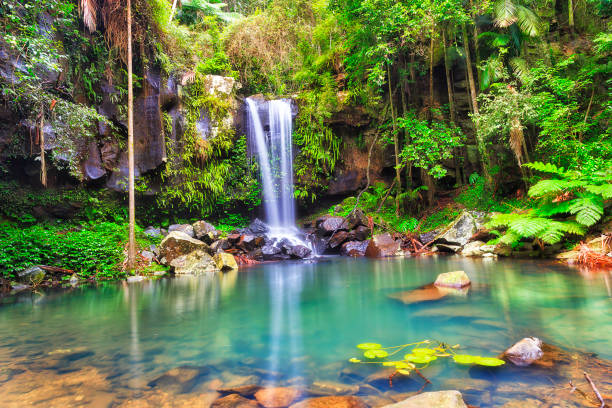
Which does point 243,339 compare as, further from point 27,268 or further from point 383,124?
point 383,124

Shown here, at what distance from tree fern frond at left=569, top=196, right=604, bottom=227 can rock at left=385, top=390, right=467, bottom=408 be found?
6.82 meters

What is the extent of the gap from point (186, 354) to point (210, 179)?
37.9ft

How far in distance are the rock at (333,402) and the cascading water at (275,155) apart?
12.7 meters

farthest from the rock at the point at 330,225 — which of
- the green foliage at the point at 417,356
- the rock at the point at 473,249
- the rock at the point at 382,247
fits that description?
the green foliage at the point at 417,356

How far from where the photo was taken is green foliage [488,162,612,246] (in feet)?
20.7

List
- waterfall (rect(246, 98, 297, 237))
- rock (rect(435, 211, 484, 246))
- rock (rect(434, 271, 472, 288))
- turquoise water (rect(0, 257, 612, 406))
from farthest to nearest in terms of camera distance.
Answer: waterfall (rect(246, 98, 297, 237)), rock (rect(435, 211, 484, 246)), rock (rect(434, 271, 472, 288)), turquoise water (rect(0, 257, 612, 406))

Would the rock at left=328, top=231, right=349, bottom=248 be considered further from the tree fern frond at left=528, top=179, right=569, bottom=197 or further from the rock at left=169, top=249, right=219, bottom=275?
the tree fern frond at left=528, top=179, right=569, bottom=197

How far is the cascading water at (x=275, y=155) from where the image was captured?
47.7ft

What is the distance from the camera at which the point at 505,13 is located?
1020 centimetres

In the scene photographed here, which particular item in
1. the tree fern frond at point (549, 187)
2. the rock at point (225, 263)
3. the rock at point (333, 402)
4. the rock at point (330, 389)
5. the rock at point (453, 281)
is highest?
the tree fern frond at point (549, 187)

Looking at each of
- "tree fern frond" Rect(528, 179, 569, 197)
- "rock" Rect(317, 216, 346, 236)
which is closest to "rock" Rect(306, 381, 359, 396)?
"tree fern frond" Rect(528, 179, 569, 197)

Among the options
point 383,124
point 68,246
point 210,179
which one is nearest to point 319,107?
point 383,124

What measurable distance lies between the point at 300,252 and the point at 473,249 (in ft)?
18.4

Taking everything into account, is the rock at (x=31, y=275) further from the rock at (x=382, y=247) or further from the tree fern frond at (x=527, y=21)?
the tree fern frond at (x=527, y=21)
